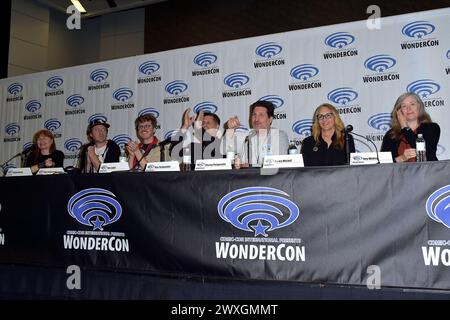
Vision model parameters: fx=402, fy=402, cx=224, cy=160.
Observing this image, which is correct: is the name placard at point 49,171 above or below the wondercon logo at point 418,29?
below

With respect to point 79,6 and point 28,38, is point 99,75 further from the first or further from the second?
point 28,38

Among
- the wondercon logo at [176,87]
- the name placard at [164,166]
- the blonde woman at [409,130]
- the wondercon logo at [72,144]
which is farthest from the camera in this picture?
the wondercon logo at [72,144]

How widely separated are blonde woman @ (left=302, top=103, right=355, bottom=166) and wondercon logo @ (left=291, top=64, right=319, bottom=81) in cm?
115

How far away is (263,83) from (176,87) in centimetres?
121

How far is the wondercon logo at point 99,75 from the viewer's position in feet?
19.1

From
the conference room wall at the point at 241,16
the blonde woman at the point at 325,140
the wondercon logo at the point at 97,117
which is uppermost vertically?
the conference room wall at the point at 241,16

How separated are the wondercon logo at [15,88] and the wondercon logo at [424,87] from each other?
18.6ft

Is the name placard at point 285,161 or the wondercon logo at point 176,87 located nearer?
the name placard at point 285,161

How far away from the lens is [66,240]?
108 inches

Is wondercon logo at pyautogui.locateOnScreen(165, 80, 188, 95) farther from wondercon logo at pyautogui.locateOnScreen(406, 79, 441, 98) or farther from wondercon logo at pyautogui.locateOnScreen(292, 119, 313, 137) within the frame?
A: wondercon logo at pyautogui.locateOnScreen(406, 79, 441, 98)

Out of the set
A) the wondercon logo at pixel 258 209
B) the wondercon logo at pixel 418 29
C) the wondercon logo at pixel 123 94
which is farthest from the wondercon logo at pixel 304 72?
the wondercon logo at pixel 258 209

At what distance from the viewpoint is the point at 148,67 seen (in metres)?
5.53

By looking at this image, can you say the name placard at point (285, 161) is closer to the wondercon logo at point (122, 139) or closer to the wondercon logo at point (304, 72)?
the wondercon logo at point (304, 72)
